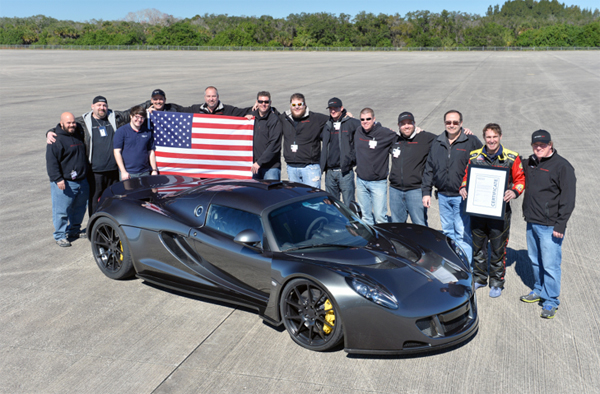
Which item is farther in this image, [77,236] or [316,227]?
[77,236]

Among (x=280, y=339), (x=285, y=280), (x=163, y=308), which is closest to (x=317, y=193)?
(x=285, y=280)

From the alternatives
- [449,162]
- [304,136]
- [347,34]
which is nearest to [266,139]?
[304,136]

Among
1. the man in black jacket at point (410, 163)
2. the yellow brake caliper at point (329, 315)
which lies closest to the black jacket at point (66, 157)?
the man in black jacket at point (410, 163)

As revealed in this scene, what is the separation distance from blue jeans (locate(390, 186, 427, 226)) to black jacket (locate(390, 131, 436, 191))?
0.11 m

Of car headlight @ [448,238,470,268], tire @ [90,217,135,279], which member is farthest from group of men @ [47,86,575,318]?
tire @ [90,217,135,279]

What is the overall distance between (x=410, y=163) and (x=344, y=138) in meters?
1.22

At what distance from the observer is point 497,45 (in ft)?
347

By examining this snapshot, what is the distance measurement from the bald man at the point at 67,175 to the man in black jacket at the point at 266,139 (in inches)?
102

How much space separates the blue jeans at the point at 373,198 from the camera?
7.56 meters

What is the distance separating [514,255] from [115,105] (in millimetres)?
19307

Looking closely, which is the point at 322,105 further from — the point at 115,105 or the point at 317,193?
the point at 317,193

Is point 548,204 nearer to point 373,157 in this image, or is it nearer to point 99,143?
point 373,157

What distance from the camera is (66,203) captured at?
7684 millimetres

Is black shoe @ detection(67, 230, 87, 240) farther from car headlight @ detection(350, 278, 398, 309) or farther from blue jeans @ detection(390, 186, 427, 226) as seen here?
car headlight @ detection(350, 278, 398, 309)
